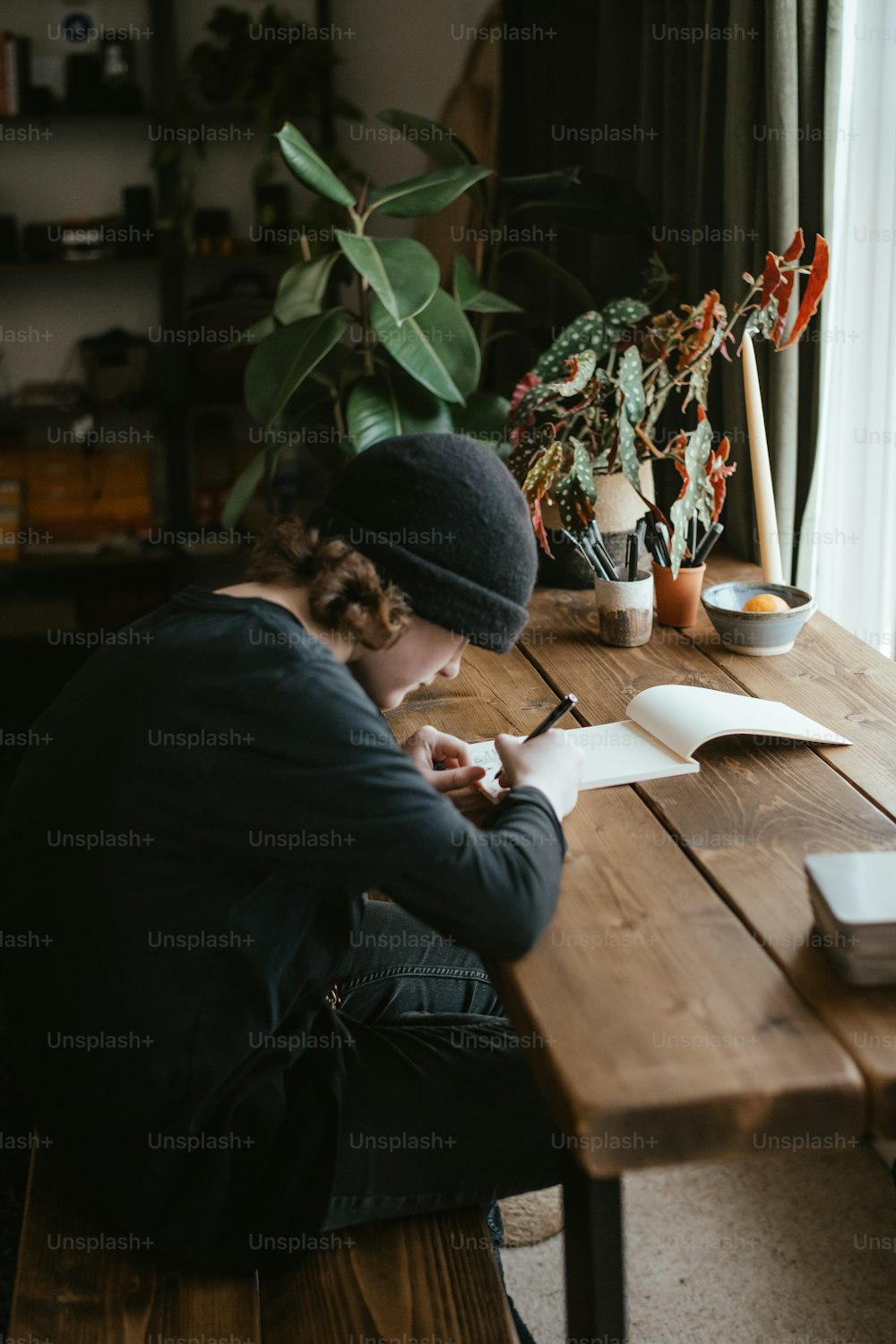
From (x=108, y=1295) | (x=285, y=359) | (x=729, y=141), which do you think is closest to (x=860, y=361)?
(x=729, y=141)

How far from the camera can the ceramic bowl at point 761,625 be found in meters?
1.69

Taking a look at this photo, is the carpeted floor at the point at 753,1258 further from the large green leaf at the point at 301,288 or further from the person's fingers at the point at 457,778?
the large green leaf at the point at 301,288

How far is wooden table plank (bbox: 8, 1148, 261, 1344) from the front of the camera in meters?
1.01

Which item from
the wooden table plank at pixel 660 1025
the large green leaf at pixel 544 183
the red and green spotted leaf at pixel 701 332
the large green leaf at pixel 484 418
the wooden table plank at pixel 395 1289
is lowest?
the wooden table plank at pixel 395 1289

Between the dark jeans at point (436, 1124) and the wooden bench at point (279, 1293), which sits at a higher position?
the dark jeans at point (436, 1124)

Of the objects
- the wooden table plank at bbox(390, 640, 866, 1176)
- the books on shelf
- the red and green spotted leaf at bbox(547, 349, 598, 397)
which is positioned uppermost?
the books on shelf

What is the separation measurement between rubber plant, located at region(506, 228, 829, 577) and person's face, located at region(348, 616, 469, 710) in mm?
597

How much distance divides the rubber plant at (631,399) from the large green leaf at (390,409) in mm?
474

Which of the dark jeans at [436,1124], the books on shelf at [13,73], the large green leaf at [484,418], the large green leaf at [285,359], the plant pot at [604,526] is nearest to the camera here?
the dark jeans at [436,1124]

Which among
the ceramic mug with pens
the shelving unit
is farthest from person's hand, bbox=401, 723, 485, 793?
the shelving unit

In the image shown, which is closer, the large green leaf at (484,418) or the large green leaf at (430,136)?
the large green leaf at (484,418)

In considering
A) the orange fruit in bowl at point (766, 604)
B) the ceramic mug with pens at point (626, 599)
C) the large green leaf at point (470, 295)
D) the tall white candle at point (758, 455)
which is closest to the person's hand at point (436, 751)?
the ceramic mug with pens at point (626, 599)

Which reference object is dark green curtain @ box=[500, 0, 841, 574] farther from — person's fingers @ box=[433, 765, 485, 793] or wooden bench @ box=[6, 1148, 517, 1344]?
wooden bench @ box=[6, 1148, 517, 1344]

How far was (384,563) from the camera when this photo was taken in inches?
43.5
